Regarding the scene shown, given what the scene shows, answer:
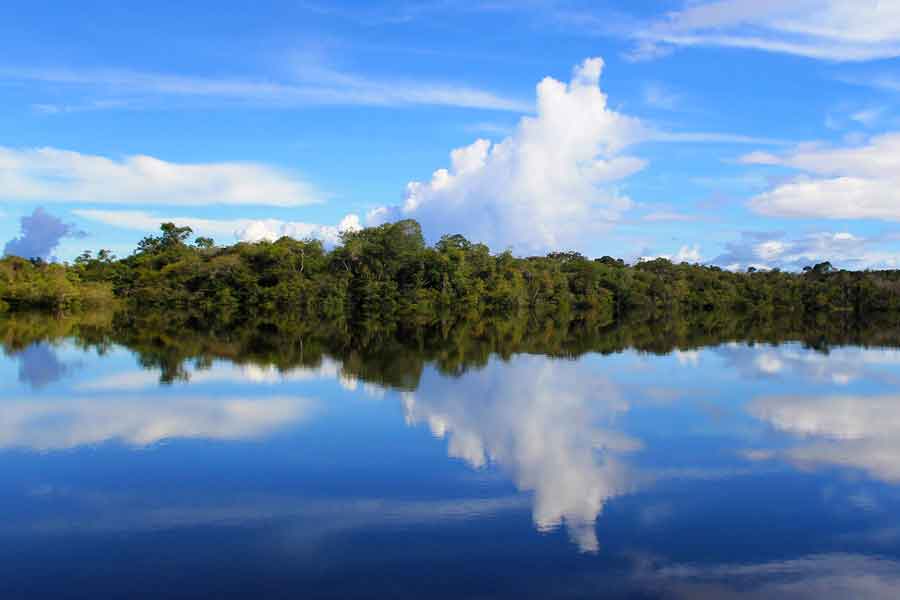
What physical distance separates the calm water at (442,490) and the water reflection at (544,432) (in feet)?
0.21

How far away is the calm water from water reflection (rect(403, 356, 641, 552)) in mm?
63

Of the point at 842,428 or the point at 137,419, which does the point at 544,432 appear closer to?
the point at 842,428

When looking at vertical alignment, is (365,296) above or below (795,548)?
above

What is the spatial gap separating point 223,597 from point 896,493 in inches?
360

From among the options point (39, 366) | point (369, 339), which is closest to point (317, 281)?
point (369, 339)

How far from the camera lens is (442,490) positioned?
9984mm

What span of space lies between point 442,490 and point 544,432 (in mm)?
4171

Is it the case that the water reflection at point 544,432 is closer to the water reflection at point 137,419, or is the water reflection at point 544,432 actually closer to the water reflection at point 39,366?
the water reflection at point 137,419

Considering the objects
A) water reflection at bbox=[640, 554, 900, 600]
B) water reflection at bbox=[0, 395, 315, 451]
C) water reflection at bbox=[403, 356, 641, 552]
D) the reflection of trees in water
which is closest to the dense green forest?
the reflection of trees in water

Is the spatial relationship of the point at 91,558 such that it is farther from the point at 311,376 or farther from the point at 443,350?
the point at 443,350

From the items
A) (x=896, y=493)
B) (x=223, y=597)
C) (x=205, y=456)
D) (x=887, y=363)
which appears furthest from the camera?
(x=887, y=363)

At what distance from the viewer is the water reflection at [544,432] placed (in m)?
9.75

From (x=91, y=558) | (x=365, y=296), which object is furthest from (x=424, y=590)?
(x=365, y=296)

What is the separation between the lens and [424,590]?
6930mm
